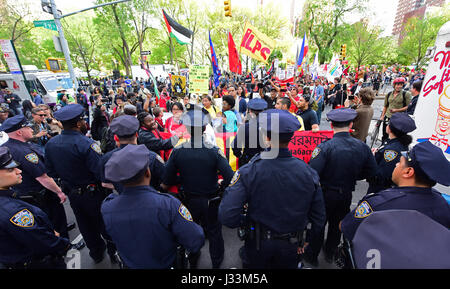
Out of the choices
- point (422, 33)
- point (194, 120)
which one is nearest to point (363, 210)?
point (194, 120)

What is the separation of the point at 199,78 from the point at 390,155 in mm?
5653

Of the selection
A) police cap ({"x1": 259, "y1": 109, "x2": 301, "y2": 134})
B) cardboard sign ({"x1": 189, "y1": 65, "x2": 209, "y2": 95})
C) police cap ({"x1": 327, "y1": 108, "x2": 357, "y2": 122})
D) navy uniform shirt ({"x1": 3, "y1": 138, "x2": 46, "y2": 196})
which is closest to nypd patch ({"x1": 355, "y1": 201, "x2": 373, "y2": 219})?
police cap ({"x1": 259, "y1": 109, "x2": 301, "y2": 134})

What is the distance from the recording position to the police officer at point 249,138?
11.5 ft

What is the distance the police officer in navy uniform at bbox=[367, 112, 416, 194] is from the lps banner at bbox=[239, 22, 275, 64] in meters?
5.37

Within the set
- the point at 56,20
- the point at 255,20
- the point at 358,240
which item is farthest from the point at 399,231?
the point at 255,20

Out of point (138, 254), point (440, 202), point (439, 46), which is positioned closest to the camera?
point (440, 202)

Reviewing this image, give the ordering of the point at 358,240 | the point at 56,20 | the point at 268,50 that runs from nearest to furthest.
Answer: the point at 358,240 < the point at 268,50 < the point at 56,20

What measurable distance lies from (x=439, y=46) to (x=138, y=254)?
5508mm

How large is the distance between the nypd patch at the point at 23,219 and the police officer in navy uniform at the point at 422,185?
2808 millimetres

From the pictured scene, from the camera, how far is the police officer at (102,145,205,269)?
156 cm

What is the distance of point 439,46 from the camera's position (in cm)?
369

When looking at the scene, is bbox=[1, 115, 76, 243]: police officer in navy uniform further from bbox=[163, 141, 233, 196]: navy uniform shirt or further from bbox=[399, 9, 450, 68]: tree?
bbox=[399, 9, 450, 68]: tree

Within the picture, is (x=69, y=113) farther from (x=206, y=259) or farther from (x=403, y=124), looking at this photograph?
(x=403, y=124)
